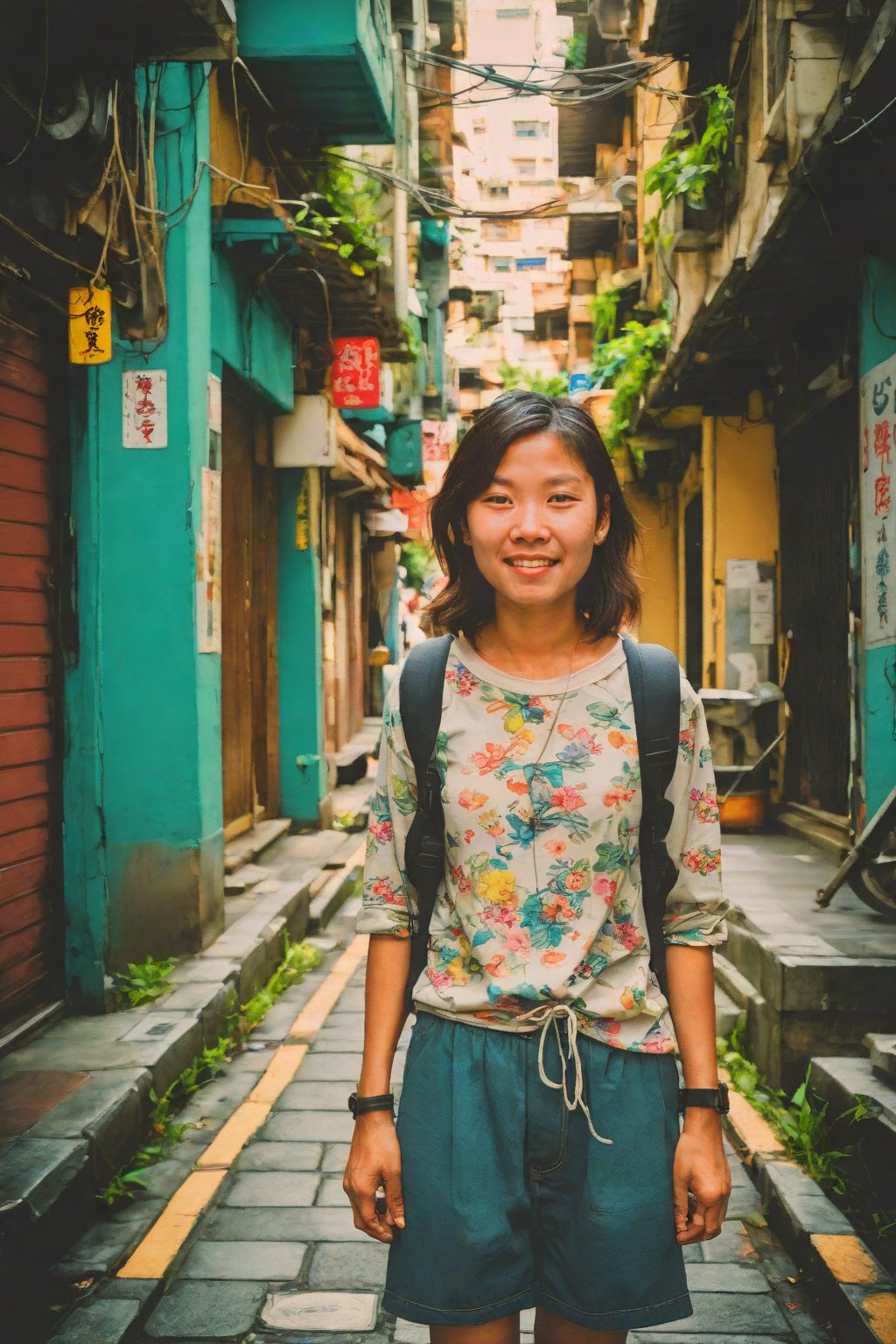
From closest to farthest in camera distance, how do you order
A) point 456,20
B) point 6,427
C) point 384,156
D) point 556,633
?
point 556,633
point 6,427
point 384,156
point 456,20

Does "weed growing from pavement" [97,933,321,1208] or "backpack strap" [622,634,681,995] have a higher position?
"backpack strap" [622,634,681,995]

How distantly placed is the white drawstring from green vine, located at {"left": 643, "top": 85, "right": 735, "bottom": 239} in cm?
822

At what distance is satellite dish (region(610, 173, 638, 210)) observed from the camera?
16.9 m

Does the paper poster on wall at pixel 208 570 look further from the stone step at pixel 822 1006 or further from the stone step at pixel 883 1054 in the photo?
the stone step at pixel 883 1054

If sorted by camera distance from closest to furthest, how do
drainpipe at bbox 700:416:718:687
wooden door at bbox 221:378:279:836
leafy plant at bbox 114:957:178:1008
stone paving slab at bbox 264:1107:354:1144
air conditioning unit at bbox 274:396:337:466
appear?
1. stone paving slab at bbox 264:1107:354:1144
2. leafy plant at bbox 114:957:178:1008
3. wooden door at bbox 221:378:279:836
4. air conditioning unit at bbox 274:396:337:466
5. drainpipe at bbox 700:416:718:687

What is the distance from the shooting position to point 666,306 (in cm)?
1276

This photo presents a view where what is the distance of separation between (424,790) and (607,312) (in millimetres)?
16090

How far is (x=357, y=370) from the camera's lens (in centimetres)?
1214

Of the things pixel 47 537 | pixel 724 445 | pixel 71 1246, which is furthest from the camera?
pixel 724 445

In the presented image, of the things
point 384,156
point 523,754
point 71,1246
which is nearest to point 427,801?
point 523,754

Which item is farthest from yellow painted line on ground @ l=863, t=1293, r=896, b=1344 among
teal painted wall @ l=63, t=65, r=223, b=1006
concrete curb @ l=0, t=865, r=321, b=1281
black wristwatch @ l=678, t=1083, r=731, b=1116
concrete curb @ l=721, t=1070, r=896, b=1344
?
teal painted wall @ l=63, t=65, r=223, b=1006

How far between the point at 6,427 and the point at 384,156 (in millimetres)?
10351

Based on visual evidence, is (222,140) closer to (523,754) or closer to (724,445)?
(724,445)

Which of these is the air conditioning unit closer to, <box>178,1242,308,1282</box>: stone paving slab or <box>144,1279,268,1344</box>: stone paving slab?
<box>178,1242,308,1282</box>: stone paving slab
